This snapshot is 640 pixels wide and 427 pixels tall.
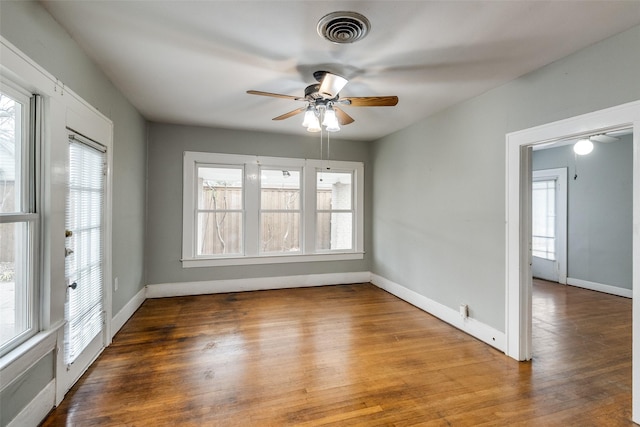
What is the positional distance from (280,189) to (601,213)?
520cm

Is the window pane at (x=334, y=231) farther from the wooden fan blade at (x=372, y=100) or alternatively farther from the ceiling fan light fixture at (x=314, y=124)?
the wooden fan blade at (x=372, y=100)

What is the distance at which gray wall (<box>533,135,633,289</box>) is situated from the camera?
15.6ft

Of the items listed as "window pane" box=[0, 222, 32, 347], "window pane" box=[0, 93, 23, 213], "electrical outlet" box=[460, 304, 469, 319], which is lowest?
"electrical outlet" box=[460, 304, 469, 319]

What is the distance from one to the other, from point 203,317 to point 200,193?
1.89m

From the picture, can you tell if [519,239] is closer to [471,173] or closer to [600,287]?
[471,173]

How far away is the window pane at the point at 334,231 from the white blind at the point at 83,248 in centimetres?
317

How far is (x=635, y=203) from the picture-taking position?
1914 mm

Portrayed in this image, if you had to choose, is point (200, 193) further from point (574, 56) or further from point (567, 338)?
point (567, 338)

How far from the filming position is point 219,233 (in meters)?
4.77

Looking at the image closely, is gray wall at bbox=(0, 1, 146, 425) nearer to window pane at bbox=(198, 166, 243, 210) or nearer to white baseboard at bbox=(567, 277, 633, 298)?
window pane at bbox=(198, 166, 243, 210)

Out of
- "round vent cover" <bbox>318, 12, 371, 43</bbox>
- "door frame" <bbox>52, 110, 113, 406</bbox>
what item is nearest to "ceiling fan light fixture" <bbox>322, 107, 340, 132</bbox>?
"round vent cover" <bbox>318, 12, 371, 43</bbox>

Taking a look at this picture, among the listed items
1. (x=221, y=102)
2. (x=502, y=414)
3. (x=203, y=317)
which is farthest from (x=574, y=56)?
(x=203, y=317)

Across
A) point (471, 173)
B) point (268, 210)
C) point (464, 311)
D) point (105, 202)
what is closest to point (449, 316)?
point (464, 311)

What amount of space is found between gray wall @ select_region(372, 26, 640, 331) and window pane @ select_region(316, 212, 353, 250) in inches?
28.1
